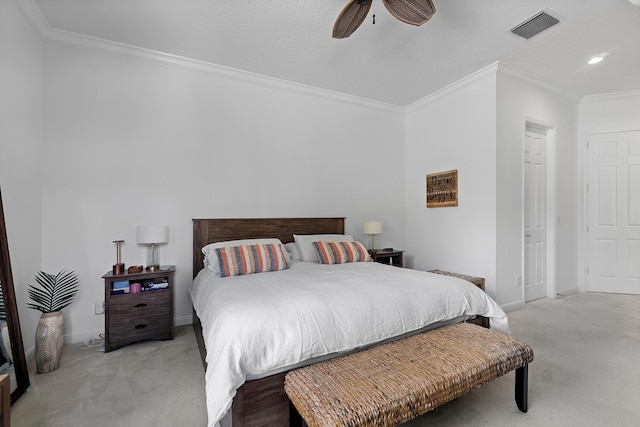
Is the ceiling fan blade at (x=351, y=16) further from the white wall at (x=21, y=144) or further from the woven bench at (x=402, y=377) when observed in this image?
the white wall at (x=21, y=144)

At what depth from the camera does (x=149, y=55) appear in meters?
3.01

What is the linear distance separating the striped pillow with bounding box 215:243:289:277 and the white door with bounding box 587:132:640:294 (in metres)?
4.69

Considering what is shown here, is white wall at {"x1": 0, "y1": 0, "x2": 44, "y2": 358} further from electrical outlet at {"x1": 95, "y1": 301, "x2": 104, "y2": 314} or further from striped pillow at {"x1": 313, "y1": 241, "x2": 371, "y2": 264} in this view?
striped pillow at {"x1": 313, "y1": 241, "x2": 371, "y2": 264}

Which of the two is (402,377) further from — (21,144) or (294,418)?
(21,144)

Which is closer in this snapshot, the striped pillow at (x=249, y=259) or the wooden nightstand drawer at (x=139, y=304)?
the wooden nightstand drawer at (x=139, y=304)

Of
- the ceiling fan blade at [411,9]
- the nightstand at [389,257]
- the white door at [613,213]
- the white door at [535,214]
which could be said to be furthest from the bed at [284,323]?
the white door at [613,213]

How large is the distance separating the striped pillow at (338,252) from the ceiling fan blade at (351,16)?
2.02 meters

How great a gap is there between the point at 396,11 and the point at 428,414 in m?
2.54

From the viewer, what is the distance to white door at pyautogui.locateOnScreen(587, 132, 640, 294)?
4164 millimetres

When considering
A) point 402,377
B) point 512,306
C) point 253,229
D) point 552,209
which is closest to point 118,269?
point 253,229

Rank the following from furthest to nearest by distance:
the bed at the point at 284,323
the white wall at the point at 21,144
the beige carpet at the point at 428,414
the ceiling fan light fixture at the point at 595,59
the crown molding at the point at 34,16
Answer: the ceiling fan light fixture at the point at 595,59, the crown molding at the point at 34,16, the white wall at the point at 21,144, the beige carpet at the point at 428,414, the bed at the point at 284,323

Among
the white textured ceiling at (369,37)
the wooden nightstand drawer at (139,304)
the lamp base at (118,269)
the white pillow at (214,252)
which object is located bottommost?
the wooden nightstand drawer at (139,304)

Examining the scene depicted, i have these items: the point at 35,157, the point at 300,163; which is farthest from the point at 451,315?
the point at 35,157

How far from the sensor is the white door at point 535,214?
3840 millimetres
